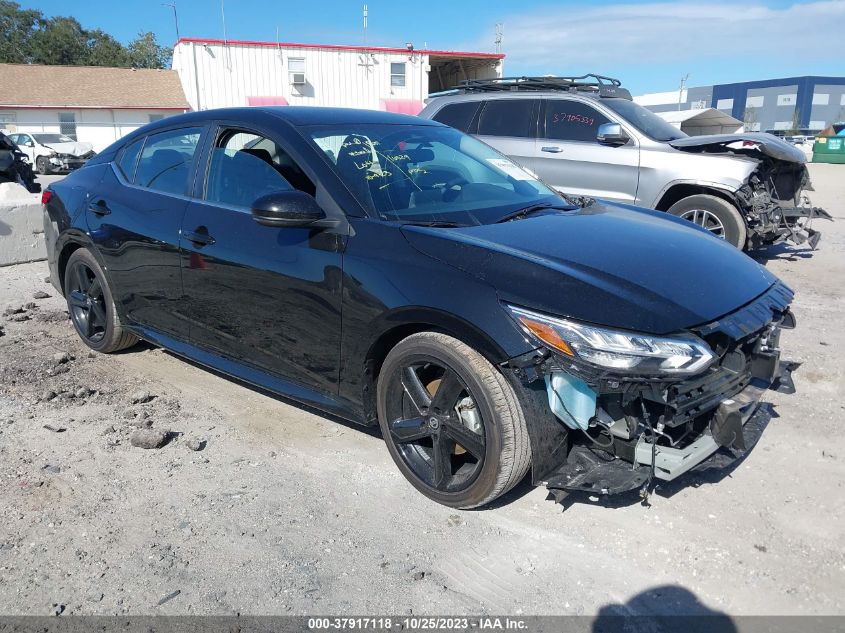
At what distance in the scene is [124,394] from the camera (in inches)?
172

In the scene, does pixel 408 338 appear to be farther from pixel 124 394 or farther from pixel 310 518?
pixel 124 394

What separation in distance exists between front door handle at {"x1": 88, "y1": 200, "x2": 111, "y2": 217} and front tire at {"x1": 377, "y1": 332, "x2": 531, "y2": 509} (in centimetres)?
258

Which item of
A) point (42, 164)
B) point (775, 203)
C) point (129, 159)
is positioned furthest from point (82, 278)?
point (42, 164)

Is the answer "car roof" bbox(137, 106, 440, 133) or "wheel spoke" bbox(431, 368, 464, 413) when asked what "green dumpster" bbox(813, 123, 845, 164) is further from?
"wheel spoke" bbox(431, 368, 464, 413)

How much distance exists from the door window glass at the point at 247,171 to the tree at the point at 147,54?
6806 cm

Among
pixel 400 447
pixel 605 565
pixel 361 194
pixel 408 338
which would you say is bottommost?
pixel 605 565

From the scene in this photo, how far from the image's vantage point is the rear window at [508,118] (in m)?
8.36

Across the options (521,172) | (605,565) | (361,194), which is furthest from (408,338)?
(521,172)

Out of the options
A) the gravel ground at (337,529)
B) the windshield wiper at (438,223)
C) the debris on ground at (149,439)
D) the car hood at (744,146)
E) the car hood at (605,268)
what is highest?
the car hood at (744,146)

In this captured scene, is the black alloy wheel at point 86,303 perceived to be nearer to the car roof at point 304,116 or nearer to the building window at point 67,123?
the car roof at point 304,116

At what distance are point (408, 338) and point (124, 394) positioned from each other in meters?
2.39

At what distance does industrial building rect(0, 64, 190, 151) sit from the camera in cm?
3662

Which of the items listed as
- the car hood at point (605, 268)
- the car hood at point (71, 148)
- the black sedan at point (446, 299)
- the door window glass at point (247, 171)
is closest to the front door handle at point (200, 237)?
the black sedan at point (446, 299)

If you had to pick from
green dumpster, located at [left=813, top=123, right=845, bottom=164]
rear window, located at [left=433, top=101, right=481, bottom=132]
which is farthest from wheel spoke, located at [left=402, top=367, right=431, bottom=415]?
green dumpster, located at [left=813, top=123, right=845, bottom=164]
